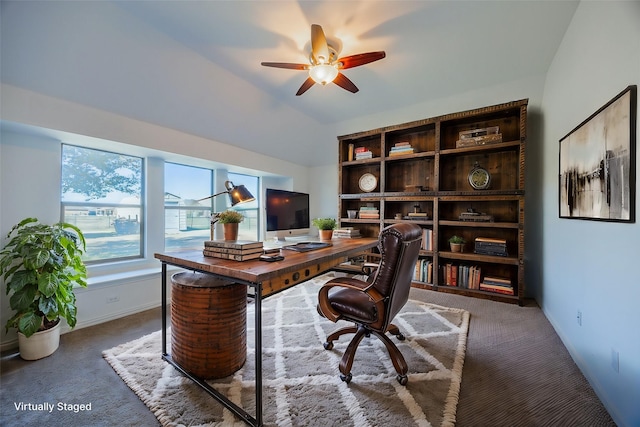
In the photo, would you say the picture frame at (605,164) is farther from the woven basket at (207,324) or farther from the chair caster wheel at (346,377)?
the woven basket at (207,324)

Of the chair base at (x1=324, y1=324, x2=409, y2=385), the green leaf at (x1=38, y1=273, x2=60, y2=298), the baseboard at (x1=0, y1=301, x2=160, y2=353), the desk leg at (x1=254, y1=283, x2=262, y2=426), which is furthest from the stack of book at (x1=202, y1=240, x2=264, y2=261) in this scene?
the baseboard at (x1=0, y1=301, x2=160, y2=353)

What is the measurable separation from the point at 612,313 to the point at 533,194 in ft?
6.44

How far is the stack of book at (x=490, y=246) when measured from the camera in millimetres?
2928

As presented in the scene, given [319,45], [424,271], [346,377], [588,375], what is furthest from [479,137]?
[346,377]

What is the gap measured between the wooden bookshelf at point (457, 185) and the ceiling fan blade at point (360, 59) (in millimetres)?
1709

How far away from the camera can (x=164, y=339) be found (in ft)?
5.80

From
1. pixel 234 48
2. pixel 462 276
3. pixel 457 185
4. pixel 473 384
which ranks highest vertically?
pixel 234 48

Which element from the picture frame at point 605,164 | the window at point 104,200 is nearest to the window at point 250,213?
the window at point 104,200

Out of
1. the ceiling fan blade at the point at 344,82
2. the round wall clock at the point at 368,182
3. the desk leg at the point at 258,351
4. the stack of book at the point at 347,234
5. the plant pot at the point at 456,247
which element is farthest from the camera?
the round wall clock at the point at 368,182

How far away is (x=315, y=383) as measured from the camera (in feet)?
4.97

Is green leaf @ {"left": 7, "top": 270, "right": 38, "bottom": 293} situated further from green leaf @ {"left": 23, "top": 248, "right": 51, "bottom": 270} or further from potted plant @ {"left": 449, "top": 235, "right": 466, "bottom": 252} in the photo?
potted plant @ {"left": 449, "top": 235, "right": 466, "bottom": 252}

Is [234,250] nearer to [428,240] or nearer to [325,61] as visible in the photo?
[325,61]

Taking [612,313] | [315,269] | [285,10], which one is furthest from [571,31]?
[315,269]

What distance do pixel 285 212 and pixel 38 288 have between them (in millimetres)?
1886
